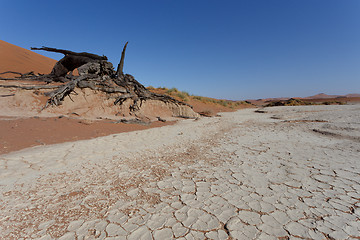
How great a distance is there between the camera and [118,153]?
11.2 ft

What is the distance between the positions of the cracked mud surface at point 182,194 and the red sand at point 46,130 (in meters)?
0.60

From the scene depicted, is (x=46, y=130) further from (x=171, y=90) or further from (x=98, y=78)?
(x=171, y=90)

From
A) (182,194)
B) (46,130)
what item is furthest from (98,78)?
(182,194)

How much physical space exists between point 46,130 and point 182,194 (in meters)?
4.72

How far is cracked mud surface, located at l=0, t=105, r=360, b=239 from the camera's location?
139 cm

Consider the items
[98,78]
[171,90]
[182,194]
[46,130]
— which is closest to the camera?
[182,194]

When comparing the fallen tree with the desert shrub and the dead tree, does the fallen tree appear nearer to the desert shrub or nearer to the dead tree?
the dead tree

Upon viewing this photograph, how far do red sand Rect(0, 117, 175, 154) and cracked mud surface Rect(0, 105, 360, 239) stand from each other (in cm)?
60

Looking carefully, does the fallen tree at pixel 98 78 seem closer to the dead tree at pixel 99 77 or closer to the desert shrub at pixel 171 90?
the dead tree at pixel 99 77

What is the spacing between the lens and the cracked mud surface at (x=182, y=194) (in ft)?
4.55

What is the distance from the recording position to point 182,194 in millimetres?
1919

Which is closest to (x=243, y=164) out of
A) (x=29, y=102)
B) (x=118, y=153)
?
(x=118, y=153)

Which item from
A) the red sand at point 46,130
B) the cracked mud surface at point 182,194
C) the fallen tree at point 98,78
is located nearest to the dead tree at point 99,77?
the fallen tree at point 98,78

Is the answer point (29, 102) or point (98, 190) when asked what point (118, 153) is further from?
point (29, 102)
